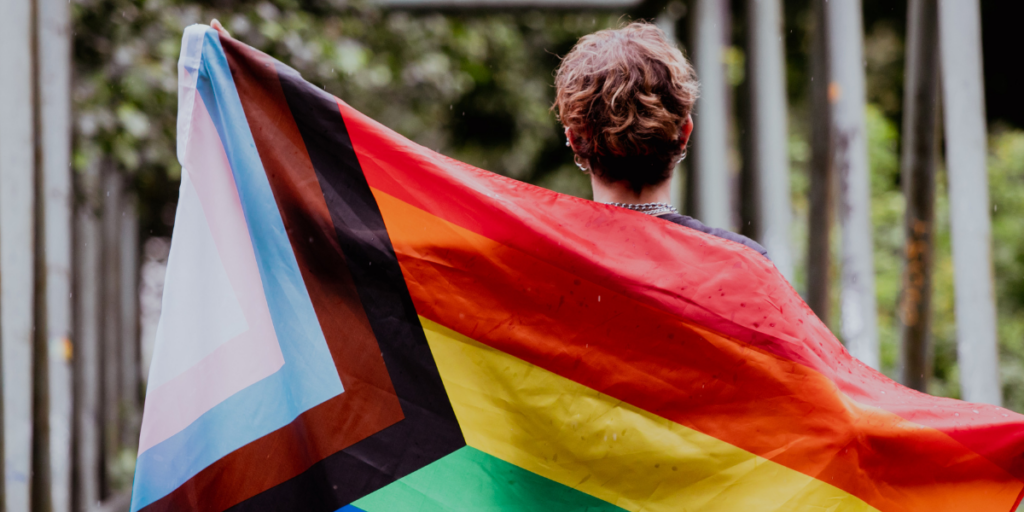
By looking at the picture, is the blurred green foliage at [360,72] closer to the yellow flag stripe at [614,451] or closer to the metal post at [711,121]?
the metal post at [711,121]

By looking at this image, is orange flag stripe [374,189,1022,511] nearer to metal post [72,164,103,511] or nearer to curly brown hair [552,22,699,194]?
curly brown hair [552,22,699,194]

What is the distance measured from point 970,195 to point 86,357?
6.09 m

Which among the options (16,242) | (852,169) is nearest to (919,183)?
(852,169)

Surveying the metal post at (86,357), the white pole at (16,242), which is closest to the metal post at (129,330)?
the metal post at (86,357)

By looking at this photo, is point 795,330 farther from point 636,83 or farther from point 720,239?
point 636,83

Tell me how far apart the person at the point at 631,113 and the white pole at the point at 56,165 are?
7.77ft

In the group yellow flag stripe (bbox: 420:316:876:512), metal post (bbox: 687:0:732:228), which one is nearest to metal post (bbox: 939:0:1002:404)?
yellow flag stripe (bbox: 420:316:876:512)

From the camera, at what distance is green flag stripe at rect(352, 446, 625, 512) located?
1.61 m

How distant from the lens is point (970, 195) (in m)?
2.97

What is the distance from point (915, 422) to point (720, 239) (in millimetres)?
556

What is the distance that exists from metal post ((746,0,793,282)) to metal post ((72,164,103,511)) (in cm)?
455

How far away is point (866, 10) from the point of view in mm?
11062

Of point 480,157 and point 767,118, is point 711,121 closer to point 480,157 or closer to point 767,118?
point 767,118

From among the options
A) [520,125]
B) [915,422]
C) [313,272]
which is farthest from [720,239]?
[520,125]
